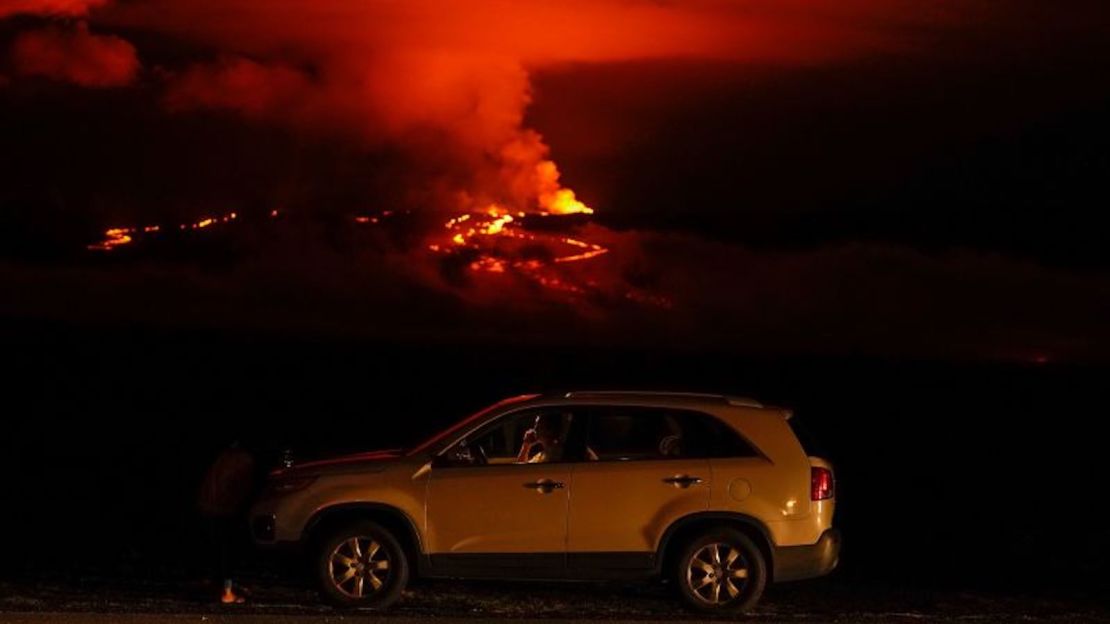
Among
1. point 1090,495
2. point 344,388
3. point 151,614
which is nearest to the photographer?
Result: point 151,614

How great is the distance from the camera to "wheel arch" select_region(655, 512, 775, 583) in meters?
12.5

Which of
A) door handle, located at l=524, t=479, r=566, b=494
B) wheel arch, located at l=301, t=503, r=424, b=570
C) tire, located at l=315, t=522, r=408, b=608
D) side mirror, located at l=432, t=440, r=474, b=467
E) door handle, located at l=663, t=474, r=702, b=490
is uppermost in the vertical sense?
side mirror, located at l=432, t=440, r=474, b=467

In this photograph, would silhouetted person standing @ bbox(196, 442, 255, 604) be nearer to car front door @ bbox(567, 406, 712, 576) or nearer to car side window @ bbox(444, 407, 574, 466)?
car side window @ bbox(444, 407, 574, 466)

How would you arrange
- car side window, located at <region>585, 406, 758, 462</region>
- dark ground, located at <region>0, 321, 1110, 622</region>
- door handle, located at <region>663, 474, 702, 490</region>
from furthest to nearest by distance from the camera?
dark ground, located at <region>0, 321, 1110, 622</region>, car side window, located at <region>585, 406, 758, 462</region>, door handle, located at <region>663, 474, 702, 490</region>

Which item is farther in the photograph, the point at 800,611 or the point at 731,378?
the point at 731,378

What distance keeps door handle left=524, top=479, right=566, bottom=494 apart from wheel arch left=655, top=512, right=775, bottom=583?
798 millimetres

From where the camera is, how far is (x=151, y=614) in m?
11.5

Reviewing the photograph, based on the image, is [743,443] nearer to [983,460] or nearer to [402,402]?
[983,460]

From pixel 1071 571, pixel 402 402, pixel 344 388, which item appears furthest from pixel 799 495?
pixel 344 388

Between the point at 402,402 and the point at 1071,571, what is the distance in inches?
1826

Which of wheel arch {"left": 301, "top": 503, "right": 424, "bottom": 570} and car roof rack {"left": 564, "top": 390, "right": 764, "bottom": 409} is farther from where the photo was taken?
car roof rack {"left": 564, "top": 390, "right": 764, "bottom": 409}

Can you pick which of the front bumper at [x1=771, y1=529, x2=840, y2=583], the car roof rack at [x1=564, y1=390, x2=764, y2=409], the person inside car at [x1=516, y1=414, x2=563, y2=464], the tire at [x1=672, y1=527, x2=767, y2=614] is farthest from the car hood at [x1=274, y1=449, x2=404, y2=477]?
the front bumper at [x1=771, y1=529, x2=840, y2=583]

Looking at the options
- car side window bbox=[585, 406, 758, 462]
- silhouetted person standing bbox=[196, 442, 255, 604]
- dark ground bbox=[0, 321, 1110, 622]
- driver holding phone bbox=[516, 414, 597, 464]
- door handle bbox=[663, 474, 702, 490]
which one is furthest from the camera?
dark ground bbox=[0, 321, 1110, 622]

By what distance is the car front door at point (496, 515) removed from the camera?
12594 millimetres
